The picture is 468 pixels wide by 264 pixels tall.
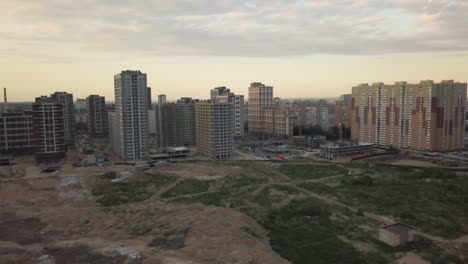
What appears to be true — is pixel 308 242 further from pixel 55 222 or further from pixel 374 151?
pixel 374 151

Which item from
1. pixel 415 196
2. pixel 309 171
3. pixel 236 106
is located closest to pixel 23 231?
pixel 309 171

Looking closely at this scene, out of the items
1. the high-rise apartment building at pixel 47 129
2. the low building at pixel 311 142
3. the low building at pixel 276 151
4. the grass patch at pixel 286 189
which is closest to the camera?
the grass patch at pixel 286 189

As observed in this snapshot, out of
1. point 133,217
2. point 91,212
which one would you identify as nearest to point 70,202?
point 91,212

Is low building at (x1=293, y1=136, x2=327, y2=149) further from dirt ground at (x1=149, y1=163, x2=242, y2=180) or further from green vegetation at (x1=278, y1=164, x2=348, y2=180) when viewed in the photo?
dirt ground at (x1=149, y1=163, x2=242, y2=180)

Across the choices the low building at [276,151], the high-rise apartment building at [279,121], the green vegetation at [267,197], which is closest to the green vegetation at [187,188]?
the green vegetation at [267,197]

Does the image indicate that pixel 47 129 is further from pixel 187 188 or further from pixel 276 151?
pixel 276 151

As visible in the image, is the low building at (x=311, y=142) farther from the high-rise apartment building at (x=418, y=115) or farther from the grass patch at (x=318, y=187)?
the grass patch at (x=318, y=187)
